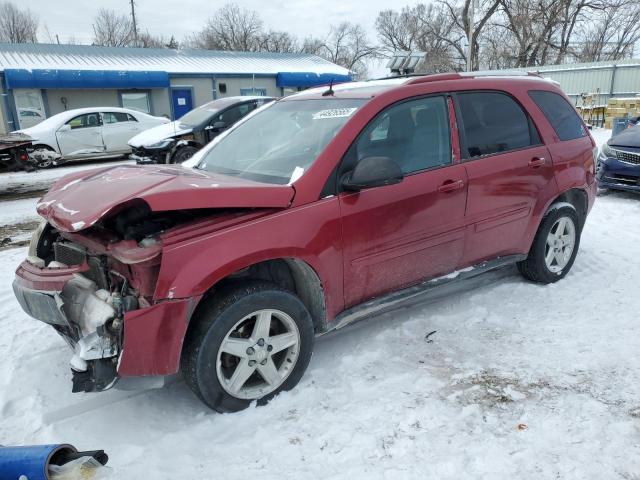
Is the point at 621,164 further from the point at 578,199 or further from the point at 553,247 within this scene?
the point at 553,247

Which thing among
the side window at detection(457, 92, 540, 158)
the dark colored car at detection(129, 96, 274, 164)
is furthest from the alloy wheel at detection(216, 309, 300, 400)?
the dark colored car at detection(129, 96, 274, 164)

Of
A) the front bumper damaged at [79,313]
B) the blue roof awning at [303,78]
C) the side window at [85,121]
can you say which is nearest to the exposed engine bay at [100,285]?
the front bumper damaged at [79,313]

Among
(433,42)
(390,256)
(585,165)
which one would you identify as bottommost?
(390,256)

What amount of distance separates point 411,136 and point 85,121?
12.9 meters

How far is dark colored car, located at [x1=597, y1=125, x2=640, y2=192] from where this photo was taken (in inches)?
312

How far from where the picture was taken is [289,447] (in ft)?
8.59

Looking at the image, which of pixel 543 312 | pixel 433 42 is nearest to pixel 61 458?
pixel 543 312

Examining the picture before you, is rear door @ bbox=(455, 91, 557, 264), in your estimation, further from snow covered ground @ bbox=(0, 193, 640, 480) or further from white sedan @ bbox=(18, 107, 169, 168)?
white sedan @ bbox=(18, 107, 169, 168)

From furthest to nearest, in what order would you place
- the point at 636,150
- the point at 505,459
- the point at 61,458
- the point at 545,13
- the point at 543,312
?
1. the point at 545,13
2. the point at 636,150
3. the point at 543,312
4. the point at 505,459
5. the point at 61,458

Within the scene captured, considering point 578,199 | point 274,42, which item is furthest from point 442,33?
point 578,199

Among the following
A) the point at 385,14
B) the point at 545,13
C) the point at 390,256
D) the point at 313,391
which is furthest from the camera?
the point at 385,14

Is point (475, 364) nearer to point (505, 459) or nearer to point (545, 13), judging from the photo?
point (505, 459)

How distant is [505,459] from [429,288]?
1418 millimetres

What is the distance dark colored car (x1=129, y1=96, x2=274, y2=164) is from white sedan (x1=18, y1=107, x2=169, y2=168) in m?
3.17
